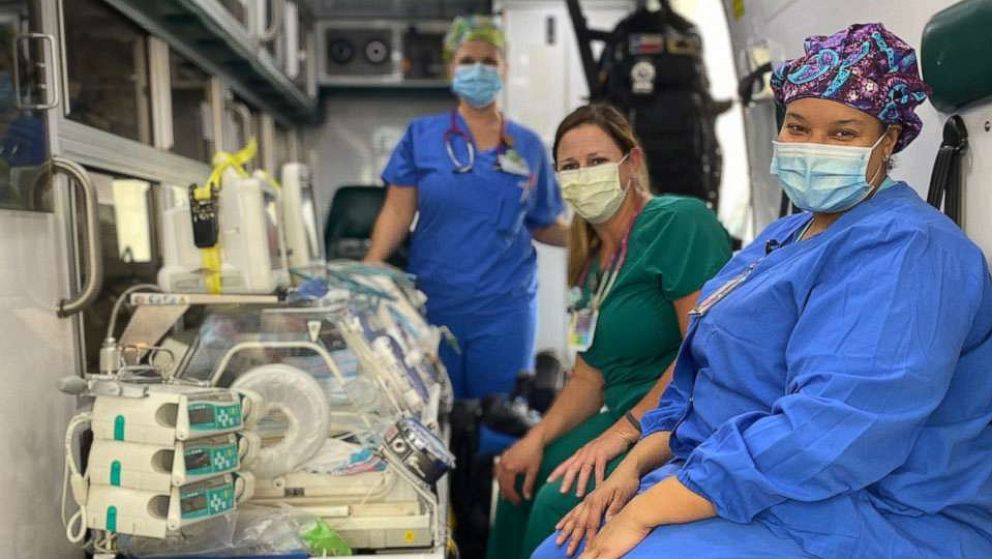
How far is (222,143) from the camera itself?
3.58 meters

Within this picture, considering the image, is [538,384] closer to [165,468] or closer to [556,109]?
[556,109]

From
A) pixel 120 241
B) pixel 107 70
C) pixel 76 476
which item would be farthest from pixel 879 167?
pixel 107 70

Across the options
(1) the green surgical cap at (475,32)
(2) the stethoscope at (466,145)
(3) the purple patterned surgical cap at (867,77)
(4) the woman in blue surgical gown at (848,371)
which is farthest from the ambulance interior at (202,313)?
(1) the green surgical cap at (475,32)

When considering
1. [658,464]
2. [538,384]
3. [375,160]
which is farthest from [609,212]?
[375,160]

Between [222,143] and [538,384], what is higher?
[222,143]

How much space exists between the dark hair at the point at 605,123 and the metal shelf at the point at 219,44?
138 centimetres

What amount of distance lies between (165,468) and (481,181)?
1772 mm

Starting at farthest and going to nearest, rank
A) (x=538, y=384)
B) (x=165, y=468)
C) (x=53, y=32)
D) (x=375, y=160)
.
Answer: (x=375, y=160) → (x=538, y=384) → (x=53, y=32) → (x=165, y=468)

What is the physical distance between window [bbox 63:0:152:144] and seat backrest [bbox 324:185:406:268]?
125 cm

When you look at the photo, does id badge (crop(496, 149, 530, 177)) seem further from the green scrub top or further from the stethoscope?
the green scrub top

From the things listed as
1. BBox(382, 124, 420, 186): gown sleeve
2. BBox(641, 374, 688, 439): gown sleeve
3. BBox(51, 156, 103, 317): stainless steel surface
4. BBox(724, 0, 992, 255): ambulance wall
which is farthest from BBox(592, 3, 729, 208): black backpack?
BBox(51, 156, 103, 317): stainless steel surface

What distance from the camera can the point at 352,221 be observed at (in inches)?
156

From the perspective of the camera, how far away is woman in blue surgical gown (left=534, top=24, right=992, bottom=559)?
1.10 metres

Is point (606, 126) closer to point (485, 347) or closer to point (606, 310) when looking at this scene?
point (606, 310)
